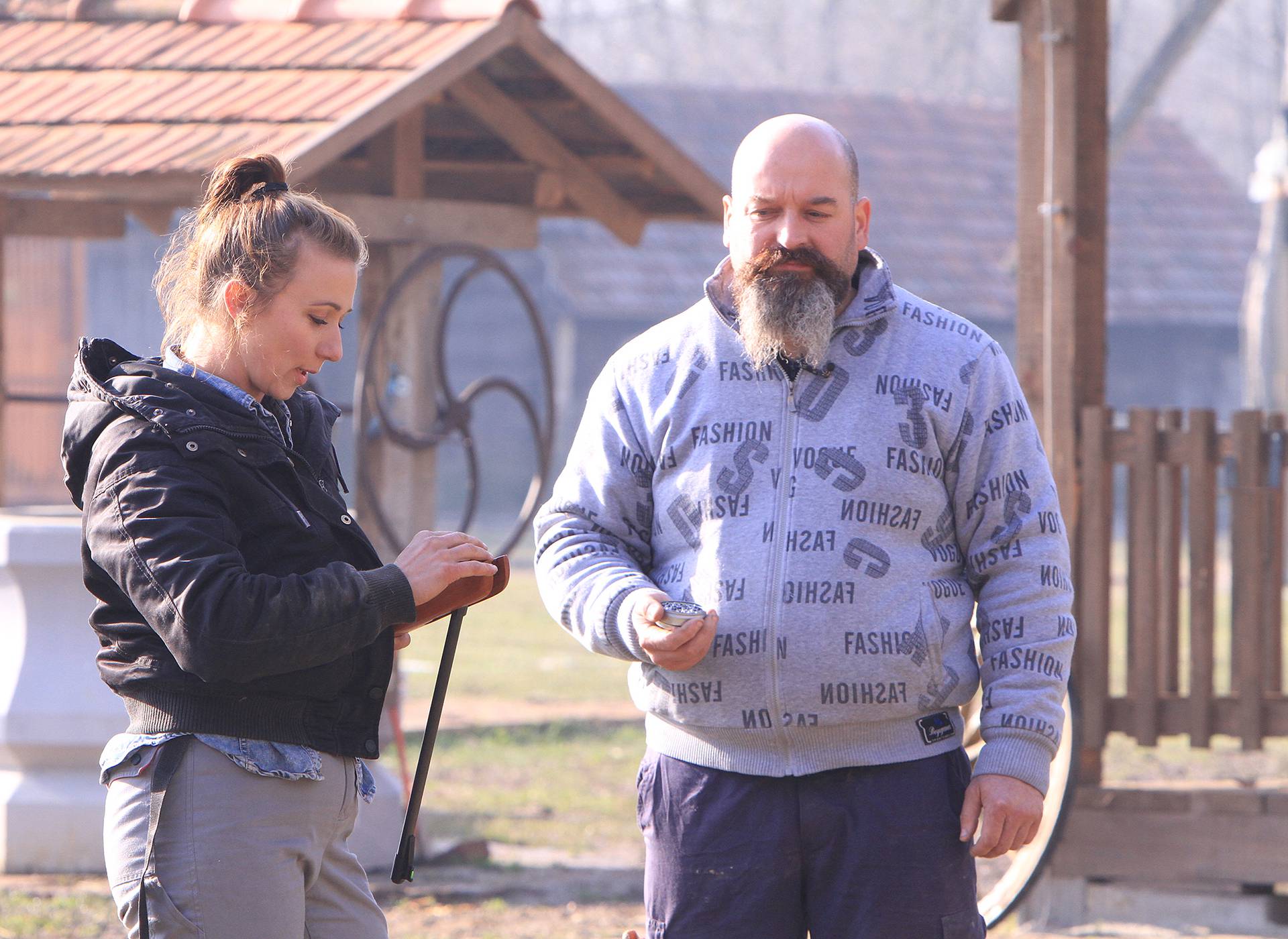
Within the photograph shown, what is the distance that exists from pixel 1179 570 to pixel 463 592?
351 cm

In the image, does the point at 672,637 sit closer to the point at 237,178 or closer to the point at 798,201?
the point at 798,201

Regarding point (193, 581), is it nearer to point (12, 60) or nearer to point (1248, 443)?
point (1248, 443)

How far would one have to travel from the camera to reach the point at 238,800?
7.54ft

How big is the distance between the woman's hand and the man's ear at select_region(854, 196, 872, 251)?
32.5 inches

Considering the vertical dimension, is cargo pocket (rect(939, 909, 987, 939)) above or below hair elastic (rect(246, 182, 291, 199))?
below

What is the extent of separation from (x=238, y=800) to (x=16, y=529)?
3620 mm

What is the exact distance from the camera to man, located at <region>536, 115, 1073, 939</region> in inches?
98.3

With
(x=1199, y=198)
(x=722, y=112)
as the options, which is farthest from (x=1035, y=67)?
(x=1199, y=198)

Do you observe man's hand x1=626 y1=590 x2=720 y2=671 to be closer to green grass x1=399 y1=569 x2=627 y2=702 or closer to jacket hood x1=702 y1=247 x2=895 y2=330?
jacket hood x1=702 y1=247 x2=895 y2=330

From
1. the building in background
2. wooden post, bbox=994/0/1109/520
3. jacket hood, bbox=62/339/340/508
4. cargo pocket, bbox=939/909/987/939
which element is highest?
the building in background

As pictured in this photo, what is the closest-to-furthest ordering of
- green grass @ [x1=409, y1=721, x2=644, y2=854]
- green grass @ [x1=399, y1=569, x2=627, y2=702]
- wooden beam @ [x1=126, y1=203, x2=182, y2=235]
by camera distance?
wooden beam @ [x1=126, y1=203, x2=182, y2=235]
green grass @ [x1=409, y1=721, x2=644, y2=854]
green grass @ [x1=399, y1=569, x2=627, y2=702]

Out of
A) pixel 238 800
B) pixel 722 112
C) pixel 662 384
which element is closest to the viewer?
pixel 238 800

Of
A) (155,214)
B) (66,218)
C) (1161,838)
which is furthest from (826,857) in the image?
(66,218)

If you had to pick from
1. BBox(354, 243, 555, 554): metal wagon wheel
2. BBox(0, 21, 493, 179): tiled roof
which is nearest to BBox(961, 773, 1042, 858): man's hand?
BBox(354, 243, 555, 554): metal wagon wheel
